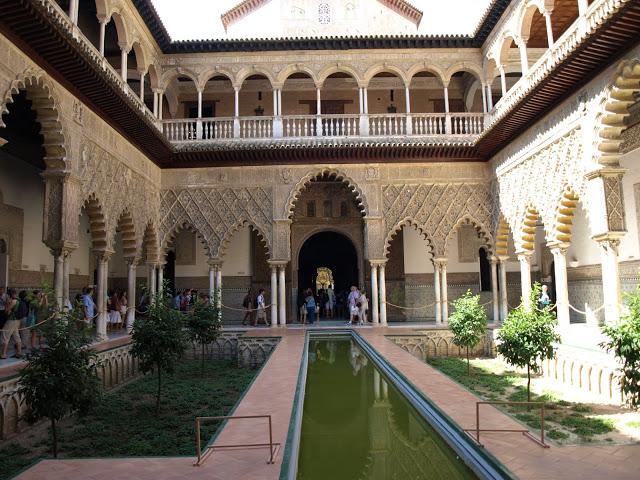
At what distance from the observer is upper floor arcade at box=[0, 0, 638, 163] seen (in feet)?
40.5

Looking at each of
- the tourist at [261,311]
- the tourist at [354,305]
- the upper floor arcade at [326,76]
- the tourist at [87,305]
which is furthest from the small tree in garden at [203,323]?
the tourist at [354,305]

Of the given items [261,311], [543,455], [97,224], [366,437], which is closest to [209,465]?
[366,437]

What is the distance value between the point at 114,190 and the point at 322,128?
20.2 feet

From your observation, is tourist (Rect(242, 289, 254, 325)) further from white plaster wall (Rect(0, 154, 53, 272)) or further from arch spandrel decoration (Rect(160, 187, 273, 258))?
white plaster wall (Rect(0, 154, 53, 272))

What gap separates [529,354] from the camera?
761cm

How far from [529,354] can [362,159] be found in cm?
816

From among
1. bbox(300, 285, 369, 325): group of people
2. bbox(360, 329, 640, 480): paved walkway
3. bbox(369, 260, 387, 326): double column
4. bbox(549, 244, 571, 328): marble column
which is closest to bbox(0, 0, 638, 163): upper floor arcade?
bbox(549, 244, 571, 328): marble column

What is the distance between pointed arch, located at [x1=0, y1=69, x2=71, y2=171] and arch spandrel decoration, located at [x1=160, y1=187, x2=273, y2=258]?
5431 millimetres

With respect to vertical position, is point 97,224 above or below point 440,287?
above

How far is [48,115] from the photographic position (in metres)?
8.92

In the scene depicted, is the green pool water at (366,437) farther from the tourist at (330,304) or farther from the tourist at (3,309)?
the tourist at (330,304)

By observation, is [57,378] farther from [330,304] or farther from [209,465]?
[330,304]

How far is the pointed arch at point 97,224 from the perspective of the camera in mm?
10703

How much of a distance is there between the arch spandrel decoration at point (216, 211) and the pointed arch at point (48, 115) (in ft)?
17.8
